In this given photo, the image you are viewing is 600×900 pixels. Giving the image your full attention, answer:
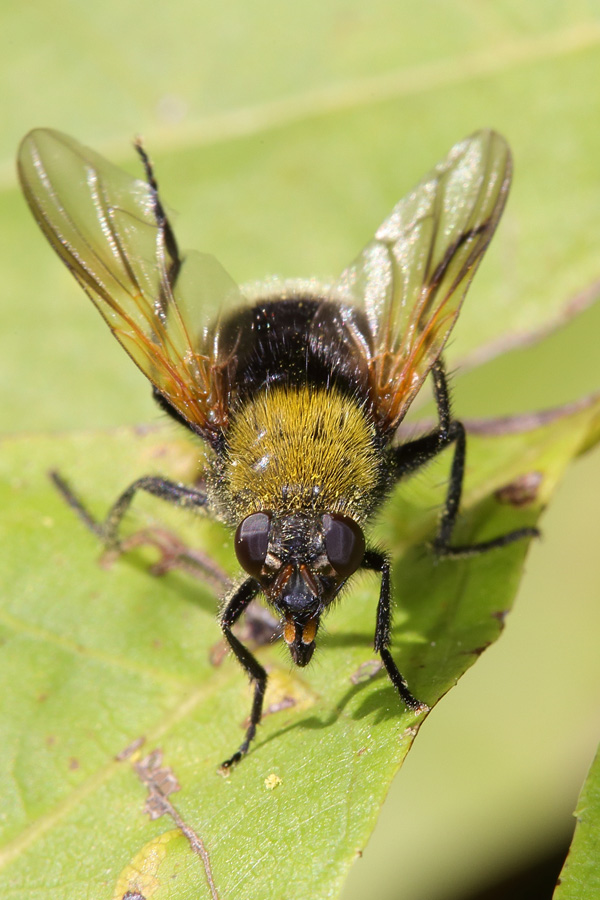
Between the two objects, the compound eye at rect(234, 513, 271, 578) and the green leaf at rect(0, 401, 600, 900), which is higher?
the compound eye at rect(234, 513, 271, 578)

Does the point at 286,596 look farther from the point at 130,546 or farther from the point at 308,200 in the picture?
the point at 308,200

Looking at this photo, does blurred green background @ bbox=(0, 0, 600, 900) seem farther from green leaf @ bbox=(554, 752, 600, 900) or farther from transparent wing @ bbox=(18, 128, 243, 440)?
green leaf @ bbox=(554, 752, 600, 900)

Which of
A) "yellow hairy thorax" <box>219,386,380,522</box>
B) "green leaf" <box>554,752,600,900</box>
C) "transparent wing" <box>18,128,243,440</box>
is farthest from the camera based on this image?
"transparent wing" <box>18,128,243,440</box>

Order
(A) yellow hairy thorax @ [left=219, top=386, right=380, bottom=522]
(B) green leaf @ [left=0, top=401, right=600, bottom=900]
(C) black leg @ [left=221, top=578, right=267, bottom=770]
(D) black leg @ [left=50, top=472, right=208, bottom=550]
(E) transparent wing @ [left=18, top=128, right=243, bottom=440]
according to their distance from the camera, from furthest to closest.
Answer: (D) black leg @ [left=50, top=472, right=208, bottom=550] < (E) transparent wing @ [left=18, top=128, right=243, bottom=440] < (C) black leg @ [left=221, top=578, right=267, bottom=770] < (A) yellow hairy thorax @ [left=219, top=386, right=380, bottom=522] < (B) green leaf @ [left=0, top=401, right=600, bottom=900]

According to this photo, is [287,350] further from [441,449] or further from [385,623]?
[385,623]

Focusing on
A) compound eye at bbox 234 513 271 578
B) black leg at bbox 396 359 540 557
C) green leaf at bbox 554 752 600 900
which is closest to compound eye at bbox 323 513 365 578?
compound eye at bbox 234 513 271 578

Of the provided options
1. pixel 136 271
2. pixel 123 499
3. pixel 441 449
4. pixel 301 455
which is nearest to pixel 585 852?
pixel 301 455

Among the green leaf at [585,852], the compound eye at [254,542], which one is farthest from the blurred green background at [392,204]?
the compound eye at [254,542]
